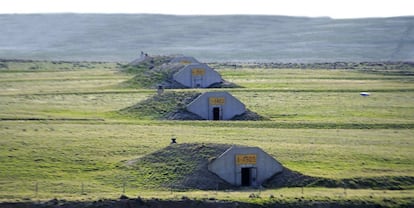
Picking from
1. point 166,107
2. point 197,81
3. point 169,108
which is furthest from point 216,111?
point 197,81

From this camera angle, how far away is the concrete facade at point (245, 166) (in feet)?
160

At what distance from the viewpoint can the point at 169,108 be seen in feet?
238

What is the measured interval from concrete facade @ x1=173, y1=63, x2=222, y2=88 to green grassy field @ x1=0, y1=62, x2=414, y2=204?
2.72 m

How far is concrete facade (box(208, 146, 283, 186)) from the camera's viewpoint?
160 feet

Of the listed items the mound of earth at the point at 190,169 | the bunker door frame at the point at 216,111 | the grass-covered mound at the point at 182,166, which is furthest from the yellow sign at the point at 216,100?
the mound of earth at the point at 190,169

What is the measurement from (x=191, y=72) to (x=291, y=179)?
42.5 meters

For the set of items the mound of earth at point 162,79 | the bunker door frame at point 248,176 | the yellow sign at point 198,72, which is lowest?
the bunker door frame at point 248,176

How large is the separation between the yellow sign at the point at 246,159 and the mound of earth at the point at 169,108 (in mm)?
21677

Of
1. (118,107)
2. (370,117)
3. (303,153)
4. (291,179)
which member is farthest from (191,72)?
(291,179)

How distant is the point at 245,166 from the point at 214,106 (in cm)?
2249

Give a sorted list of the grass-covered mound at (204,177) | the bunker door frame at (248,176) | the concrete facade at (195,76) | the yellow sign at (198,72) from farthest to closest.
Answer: the yellow sign at (198,72) < the concrete facade at (195,76) < the bunker door frame at (248,176) < the grass-covered mound at (204,177)

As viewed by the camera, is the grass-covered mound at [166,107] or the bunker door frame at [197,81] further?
the bunker door frame at [197,81]

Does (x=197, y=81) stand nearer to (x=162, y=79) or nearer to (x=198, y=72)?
(x=198, y=72)

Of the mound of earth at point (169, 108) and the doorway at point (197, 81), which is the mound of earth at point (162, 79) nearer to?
the doorway at point (197, 81)
